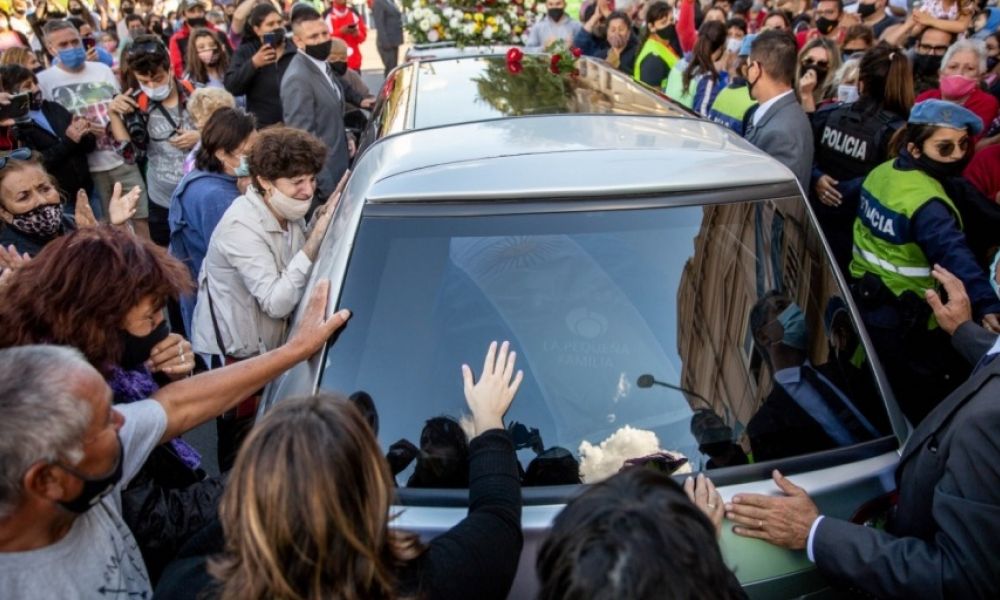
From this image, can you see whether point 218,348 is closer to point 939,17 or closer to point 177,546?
point 177,546

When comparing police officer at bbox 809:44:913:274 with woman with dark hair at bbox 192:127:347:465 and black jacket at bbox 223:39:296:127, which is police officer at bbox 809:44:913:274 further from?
black jacket at bbox 223:39:296:127

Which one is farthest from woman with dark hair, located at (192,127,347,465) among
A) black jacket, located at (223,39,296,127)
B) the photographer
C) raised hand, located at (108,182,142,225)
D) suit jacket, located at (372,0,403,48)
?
suit jacket, located at (372,0,403,48)

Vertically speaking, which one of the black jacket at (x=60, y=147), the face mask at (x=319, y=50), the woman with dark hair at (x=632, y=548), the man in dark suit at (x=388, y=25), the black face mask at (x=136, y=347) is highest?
the woman with dark hair at (x=632, y=548)

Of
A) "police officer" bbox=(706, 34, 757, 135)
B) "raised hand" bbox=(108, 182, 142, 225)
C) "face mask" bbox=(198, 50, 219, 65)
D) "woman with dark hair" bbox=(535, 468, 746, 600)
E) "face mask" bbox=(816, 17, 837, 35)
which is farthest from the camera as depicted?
"face mask" bbox=(816, 17, 837, 35)

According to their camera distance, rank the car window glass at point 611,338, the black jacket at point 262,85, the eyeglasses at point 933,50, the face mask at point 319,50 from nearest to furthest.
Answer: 1. the car window glass at point 611,338
2. the face mask at point 319,50
3. the eyeglasses at point 933,50
4. the black jacket at point 262,85

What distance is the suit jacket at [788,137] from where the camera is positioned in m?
3.99

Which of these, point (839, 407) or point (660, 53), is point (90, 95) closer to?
point (660, 53)

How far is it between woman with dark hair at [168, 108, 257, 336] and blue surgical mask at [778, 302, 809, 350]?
2.44m

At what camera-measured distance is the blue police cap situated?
3.07 metres

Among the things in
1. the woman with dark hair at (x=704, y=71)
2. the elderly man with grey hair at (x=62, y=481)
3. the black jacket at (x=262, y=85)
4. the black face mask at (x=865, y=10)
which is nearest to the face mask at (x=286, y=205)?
the elderly man with grey hair at (x=62, y=481)

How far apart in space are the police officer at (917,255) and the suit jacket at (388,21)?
946 cm

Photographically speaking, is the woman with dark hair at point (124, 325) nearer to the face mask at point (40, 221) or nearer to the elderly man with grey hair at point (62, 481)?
the elderly man with grey hair at point (62, 481)

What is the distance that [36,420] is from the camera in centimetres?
142

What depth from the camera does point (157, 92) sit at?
514 centimetres
